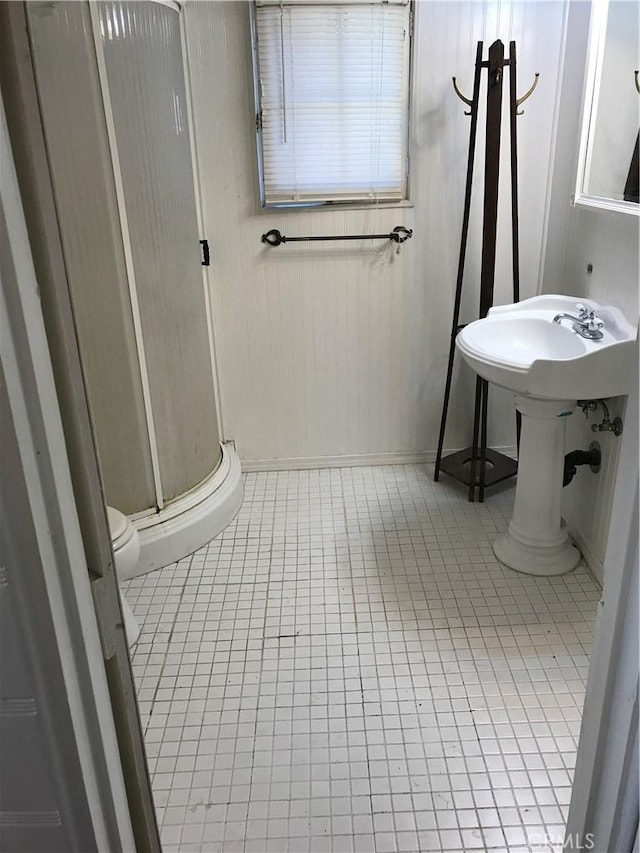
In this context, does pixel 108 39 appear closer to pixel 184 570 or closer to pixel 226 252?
pixel 226 252

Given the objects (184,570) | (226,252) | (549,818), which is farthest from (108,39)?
(549,818)

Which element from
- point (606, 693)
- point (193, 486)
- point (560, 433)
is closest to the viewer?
point (606, 693)

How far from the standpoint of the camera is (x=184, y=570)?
2363mm

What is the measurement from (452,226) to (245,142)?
89 cm

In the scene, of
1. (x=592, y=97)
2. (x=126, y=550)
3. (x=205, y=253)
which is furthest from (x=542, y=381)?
(x=205, y=253)

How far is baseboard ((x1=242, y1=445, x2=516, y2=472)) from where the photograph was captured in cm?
308

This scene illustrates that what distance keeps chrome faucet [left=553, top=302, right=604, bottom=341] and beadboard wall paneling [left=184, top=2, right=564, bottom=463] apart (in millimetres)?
650

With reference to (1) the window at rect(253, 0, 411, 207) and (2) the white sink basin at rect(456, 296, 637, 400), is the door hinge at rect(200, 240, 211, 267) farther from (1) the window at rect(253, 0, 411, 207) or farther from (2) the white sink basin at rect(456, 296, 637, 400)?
(2) the white sink basin at rect(456, 296, 637, 400)

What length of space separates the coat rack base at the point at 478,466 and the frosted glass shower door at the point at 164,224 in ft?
3.39

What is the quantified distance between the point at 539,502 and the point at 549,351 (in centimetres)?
52

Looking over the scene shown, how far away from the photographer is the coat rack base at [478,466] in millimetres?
2754

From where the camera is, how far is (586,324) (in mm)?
2086

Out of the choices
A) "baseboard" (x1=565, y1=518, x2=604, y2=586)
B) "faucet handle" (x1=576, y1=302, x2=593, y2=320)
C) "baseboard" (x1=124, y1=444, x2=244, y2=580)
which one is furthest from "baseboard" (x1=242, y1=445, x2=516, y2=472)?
"faucet handle" (x1=576, y1=302, x2=593, y2=320)

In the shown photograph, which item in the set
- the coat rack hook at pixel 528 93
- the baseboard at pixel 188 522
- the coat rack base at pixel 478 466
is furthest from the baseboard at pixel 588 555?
the coat rack hook at pixel 528 93
